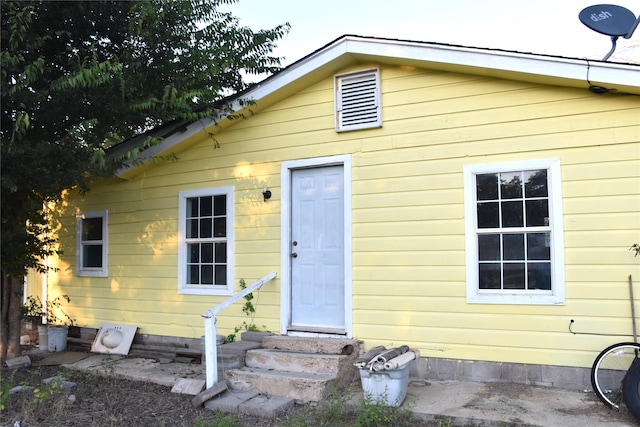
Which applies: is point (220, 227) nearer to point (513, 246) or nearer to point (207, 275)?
point (207, 275)

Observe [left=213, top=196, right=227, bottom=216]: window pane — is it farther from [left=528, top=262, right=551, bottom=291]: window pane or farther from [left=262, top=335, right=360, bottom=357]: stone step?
[left=528, top=262, right=551, bottom=291]: window pane

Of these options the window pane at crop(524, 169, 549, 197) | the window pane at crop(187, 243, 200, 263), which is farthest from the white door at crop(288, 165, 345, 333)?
the window pane at crop(524, 169, 549, 197)

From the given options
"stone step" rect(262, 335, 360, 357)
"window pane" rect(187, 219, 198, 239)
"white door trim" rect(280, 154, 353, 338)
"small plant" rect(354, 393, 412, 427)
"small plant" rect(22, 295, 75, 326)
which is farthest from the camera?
"small plant" rect(22, 295, 75, 326)

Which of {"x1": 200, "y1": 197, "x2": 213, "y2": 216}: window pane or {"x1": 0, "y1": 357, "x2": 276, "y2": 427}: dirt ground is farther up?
{"x1": 200, "y1": 197, "x2": 213, "y2": 216}: window pane

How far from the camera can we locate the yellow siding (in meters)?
5.26

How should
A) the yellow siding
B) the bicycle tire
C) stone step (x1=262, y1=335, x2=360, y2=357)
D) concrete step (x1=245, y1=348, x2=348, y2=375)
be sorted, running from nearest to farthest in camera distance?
the bicycle tire
the yellow siding
concrete step (x1=245, y1=348, x2=348, y2=375)
stone step (x1=262, y1=335, x2=360, y2=357)

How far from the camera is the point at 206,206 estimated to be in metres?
7.62

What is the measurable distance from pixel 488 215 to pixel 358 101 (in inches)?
83.7

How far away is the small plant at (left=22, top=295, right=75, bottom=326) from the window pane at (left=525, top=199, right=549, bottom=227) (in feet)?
24.4

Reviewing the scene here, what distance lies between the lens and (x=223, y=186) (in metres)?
7.41

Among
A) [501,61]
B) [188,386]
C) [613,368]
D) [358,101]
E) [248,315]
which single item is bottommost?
[188,386]

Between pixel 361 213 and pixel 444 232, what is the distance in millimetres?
1052

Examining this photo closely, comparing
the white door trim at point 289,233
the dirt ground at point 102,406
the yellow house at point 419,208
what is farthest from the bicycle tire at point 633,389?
the dirt ground at point 102,406

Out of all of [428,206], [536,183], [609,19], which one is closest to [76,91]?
[428,206]
